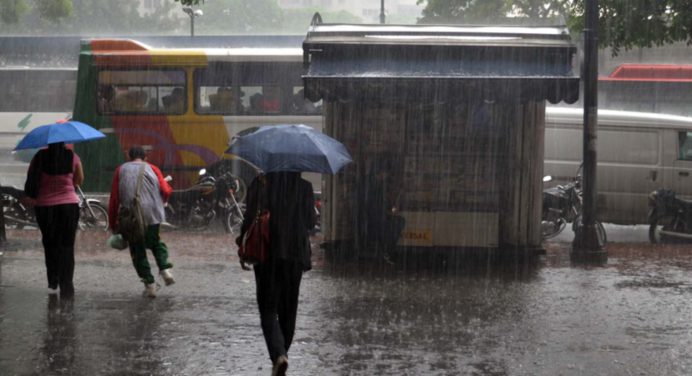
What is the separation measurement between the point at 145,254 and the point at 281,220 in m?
3.58

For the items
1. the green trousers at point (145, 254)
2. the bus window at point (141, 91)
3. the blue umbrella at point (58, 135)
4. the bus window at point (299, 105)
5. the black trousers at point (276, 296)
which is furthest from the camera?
the bus window at point (299, 105)

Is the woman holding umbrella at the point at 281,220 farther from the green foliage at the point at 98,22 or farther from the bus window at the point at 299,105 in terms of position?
the green foliage at the point at 98,22

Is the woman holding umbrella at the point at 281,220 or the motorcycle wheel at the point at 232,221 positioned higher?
the woman holding umbrella at the point at 281,220

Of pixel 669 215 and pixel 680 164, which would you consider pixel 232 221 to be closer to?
pixel 669 215

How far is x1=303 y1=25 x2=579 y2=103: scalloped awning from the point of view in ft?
39.8

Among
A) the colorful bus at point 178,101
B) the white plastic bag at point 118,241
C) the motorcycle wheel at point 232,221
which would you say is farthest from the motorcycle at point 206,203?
the white plastic bag at point 118,241

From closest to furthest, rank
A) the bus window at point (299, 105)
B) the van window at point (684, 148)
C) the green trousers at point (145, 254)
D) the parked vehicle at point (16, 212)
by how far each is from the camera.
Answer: the green trousers at point (145, 254), the parked vehicle at point (16, 212), the van window at point (684, 148), the bus window at point (299, 105)

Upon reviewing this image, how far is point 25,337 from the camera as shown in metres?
8.63

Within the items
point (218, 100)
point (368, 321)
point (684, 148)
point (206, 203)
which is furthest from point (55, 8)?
point (368, 321)

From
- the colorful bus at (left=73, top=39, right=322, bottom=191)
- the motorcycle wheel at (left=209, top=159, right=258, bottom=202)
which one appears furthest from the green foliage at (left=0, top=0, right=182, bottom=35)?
the motorcycle wheel at (left=209, top=159, right=258, bottom=202)

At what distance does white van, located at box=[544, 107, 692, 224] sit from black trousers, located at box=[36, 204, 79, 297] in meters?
9.07

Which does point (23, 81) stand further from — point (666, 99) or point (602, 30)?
point (602, 30)

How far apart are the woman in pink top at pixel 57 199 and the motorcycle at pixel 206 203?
19.4 ft

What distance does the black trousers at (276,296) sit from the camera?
23.3 ft
